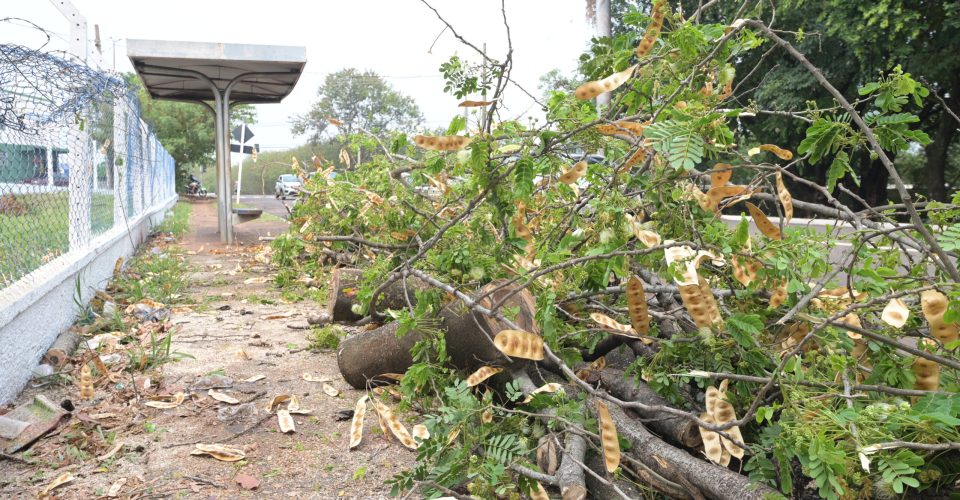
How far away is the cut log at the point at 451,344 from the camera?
3275 millimetres

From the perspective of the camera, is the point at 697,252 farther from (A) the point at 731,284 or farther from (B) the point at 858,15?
(B) the point at 858,15

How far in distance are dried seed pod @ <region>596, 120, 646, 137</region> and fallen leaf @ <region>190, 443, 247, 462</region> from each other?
2.00 m

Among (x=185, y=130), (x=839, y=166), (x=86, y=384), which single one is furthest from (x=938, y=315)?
(x=185, y=130)

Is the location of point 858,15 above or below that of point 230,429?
above

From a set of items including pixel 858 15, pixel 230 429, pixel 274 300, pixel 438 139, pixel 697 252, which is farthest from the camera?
pixel 858 15

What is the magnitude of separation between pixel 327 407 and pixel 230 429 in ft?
1.61

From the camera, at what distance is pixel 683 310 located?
10.1ft

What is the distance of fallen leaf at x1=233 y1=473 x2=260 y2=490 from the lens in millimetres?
2730

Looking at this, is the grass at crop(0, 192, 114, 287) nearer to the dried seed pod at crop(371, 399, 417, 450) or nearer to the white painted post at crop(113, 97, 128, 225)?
the dried seed pod at crop(371, 399, 417, 450)

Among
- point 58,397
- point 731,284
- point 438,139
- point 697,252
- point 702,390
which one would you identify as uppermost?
point 438,139

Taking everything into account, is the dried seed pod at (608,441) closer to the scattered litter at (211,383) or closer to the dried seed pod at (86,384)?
the scattered litter at (211,383)

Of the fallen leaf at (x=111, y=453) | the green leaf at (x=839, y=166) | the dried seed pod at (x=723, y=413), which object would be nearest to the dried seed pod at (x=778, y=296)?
the dried seed pod at (x=723, y=413)

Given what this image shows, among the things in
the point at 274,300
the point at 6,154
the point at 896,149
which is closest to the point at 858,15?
the point at 274,300

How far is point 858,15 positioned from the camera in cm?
1470
